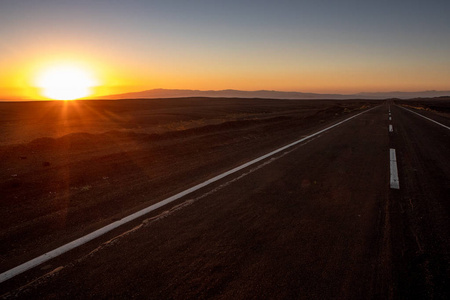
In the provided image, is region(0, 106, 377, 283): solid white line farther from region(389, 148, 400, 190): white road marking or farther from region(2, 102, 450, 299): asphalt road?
region(389, 148, 400, 190): white road marking

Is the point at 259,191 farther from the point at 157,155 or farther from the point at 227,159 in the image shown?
the point at 157,155

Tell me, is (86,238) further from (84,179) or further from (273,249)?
(84,179)

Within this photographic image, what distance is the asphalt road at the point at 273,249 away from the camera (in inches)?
90.6

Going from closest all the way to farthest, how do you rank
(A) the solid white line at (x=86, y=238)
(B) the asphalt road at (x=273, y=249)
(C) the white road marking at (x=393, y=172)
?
1. (B) the asphalt road at (x=273, y=249)
2. (A) the solid white line at (x=86, y=238)
3. (C) the white road marking at (x=393, y=172)

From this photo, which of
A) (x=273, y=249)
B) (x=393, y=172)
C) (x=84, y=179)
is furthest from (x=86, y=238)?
(x=393, y=172)

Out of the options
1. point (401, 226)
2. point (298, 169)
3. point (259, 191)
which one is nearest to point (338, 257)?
point (401, 226)

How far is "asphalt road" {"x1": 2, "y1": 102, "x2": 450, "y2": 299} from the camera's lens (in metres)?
2.30

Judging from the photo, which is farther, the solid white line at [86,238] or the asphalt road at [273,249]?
the solid white line at [86,238]

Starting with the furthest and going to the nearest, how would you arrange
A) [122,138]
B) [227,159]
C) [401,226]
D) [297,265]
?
1. [122,138]
2. [227,159]
3. [401,226]
4. [297,265]

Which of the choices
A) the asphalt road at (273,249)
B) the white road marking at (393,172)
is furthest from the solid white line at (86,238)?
the white road marking at (393,172)

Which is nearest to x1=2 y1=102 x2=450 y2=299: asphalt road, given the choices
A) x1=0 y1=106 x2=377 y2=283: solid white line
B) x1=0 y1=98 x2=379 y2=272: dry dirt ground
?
x1=0 y1=106 x2=377 y2=283: solid white line

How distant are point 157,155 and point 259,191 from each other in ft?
13.6

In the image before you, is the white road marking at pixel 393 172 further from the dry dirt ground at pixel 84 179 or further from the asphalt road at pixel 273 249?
the dry dirt ground at pixel 84 179

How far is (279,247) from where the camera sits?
293 cm
